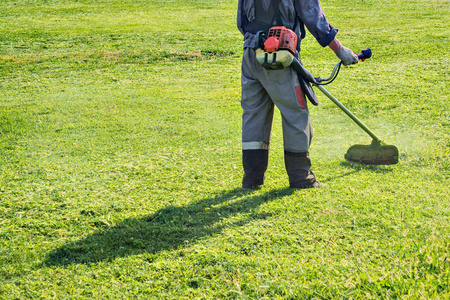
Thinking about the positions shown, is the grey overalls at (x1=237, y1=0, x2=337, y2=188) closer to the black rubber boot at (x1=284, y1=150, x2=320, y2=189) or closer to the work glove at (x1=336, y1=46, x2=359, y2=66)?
the black rubber boot at (x1=284, y1=150, x2=320, y2=189)

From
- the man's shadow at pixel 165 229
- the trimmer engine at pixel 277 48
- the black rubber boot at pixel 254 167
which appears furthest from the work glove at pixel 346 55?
the man's shadow at pixel 165 229

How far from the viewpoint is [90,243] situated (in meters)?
2.94

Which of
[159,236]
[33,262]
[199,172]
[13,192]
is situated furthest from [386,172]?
[13,192]

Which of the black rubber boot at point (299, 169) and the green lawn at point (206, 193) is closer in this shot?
the green lawn at point (206, 193)

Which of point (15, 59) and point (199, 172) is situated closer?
point (199, 172)

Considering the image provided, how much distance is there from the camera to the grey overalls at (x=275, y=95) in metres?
3.47

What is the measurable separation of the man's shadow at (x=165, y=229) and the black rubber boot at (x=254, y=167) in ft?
0.61

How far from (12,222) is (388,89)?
18.5ft

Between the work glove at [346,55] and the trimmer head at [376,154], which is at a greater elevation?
the work glove at [346,55]

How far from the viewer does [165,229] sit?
308 centimetres

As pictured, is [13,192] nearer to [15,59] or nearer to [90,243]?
[90,243]

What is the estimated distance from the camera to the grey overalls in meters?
3.47

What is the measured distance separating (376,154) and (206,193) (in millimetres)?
1610

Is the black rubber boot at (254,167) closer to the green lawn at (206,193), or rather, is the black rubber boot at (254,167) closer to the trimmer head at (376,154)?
the green lawn at (206,193)
